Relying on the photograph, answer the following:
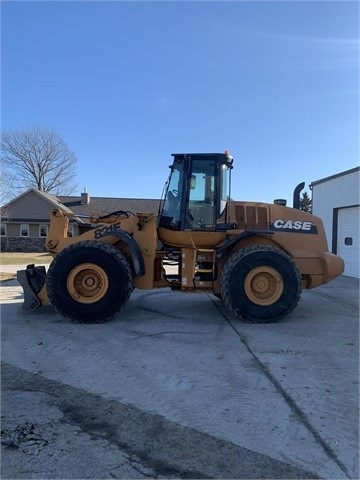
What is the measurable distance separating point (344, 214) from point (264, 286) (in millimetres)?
10633

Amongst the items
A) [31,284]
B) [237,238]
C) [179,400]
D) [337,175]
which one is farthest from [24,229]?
[179,400]

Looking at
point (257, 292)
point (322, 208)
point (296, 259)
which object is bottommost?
point (257, 292)

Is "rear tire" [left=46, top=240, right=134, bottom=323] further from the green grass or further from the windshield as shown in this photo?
the green grass

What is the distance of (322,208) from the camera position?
60.8ft

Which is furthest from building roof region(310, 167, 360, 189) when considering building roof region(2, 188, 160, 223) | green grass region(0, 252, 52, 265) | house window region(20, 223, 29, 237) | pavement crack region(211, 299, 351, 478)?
house window region(20, 223, 29, 237)


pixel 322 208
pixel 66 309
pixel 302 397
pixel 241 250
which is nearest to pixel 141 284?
pixel 66 309

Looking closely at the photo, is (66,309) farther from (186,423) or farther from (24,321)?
(186,423)

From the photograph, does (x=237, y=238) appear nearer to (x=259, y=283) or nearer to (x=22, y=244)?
(x=259, y=283)

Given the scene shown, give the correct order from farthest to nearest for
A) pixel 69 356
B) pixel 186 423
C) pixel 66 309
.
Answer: pixel 66 309, pixel 69 356, pixel 186 423

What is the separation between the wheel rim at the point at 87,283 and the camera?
709 cm

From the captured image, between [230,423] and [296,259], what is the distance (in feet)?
16.1

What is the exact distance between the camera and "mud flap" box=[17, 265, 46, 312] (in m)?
7.57

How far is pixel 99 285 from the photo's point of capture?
7.14 metres

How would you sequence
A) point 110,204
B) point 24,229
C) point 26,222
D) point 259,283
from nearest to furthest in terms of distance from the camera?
point 259,283 → point 26,222 → point 24,229 → point 110,204
